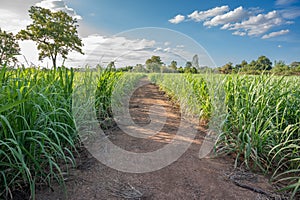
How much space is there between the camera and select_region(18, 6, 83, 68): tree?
19056 mm

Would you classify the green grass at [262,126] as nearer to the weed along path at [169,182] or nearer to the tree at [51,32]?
the weed along path at [169,182]

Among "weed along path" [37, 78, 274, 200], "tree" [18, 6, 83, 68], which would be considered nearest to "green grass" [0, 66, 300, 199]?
"weed along path" [37, 78, 274, 200]

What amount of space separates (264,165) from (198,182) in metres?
0.69

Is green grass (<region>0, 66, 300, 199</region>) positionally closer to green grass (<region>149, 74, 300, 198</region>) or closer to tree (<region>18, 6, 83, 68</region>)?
green grass (<region>149, 74, 300, 198</region>)

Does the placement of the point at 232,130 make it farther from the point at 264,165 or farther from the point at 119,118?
the point at 119,118

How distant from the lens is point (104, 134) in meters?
2.28

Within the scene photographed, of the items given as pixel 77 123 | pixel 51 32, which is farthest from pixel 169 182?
pixel 51 32

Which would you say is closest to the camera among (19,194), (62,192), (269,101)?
(19,194)

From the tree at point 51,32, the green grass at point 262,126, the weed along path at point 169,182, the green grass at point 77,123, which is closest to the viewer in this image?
the green grass at point 77,123

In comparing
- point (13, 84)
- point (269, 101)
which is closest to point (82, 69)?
point (13, 84)

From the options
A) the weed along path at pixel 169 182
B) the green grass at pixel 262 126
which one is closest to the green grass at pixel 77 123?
the green grass at pixel 262 126

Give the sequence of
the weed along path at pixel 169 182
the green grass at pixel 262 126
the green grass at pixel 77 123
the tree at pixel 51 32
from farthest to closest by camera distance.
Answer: the tree at pixel 51 32 → the green grass at pixel 262 126 → the weed along path at pixel 169 182 → the green grass at pixel 77 123

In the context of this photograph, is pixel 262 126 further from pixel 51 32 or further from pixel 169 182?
pixel 51 32

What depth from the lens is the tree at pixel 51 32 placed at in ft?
62.5
